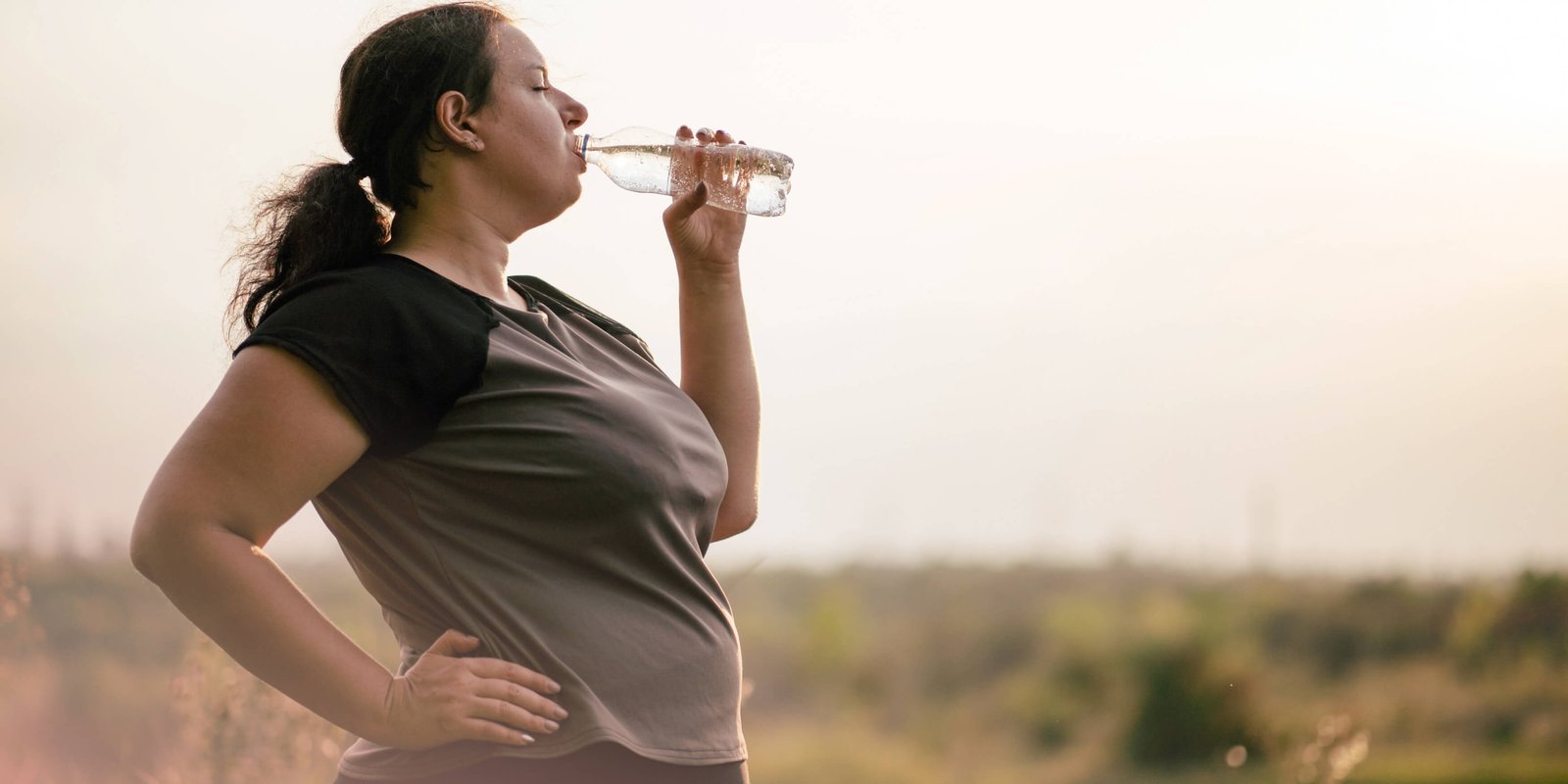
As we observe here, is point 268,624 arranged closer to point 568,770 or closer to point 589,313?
point 568,770

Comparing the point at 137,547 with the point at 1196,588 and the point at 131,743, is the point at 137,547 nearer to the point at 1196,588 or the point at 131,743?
the point at 131,743

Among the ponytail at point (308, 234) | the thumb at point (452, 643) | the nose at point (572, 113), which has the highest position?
the nose at point (572, 113)

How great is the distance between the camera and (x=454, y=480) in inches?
41.1

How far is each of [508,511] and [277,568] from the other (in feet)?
0.56

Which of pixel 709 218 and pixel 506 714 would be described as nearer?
pixel 506 714

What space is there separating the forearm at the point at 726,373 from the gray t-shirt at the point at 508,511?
28 cm

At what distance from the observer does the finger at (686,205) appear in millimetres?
1330

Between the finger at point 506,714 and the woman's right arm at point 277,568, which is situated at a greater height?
the woman's right arm at point 277,568

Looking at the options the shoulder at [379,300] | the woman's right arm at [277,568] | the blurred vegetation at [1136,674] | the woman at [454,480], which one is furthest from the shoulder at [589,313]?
the blurred vegetation at [1136,674]

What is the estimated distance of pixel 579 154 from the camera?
1.27 m

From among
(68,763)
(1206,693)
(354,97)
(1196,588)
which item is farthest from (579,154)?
(1196,588)

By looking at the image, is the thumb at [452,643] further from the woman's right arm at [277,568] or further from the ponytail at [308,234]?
the ponytail at [308,234]

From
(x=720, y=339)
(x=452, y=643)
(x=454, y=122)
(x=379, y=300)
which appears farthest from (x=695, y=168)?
(x=452, y=643)

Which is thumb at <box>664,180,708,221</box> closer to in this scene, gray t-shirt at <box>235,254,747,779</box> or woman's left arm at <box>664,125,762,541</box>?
woman's left arm at <box>664,125,762,541</box>
